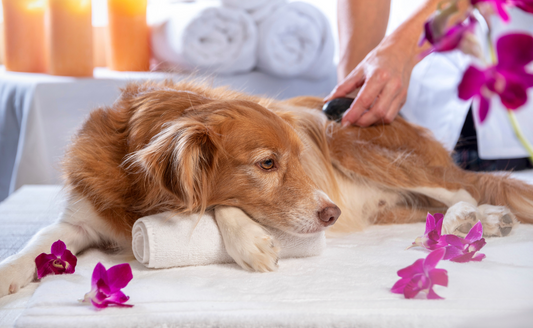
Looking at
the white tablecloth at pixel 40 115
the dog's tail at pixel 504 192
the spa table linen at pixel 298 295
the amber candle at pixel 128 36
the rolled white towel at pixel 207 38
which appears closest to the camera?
the spa table linen at pixel 298 295

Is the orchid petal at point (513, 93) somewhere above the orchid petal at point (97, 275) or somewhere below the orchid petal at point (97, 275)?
above

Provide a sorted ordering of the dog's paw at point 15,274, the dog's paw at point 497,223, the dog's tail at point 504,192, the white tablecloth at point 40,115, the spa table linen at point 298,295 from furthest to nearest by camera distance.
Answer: the white tablecloth at point 40,115 → the dog's tail at point 504,192 → the dog's paw at point 497,223 → the dog's paw at point 15,274 → the spa table linen at point 298,295

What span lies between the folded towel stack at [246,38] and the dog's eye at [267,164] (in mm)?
1404

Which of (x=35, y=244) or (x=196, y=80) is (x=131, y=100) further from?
(x=35, y=244)

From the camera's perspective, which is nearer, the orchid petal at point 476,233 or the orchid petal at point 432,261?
the orchid petal at point 432,261

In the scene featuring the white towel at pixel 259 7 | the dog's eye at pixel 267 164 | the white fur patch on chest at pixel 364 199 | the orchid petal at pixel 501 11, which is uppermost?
the orchid petal at pixel 501 11

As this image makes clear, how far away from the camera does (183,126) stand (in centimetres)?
113

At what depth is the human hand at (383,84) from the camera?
1.58 metres

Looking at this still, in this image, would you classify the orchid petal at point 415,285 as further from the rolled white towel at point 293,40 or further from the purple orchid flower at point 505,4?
the rolled white towel at point 293,40

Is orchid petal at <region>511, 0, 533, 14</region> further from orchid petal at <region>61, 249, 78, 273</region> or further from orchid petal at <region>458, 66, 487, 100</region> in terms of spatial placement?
orchid petal at <region>61, 249, 78, 273</region>

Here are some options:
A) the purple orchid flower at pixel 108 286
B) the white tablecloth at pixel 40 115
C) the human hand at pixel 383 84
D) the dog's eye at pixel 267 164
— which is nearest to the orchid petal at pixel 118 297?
the purple orchid flower at pixel 108 286

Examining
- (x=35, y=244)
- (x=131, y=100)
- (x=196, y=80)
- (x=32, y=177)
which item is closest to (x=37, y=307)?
(x=35, y=244)

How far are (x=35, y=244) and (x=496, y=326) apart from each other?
108 cm

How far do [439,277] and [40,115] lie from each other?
2.14 meters
